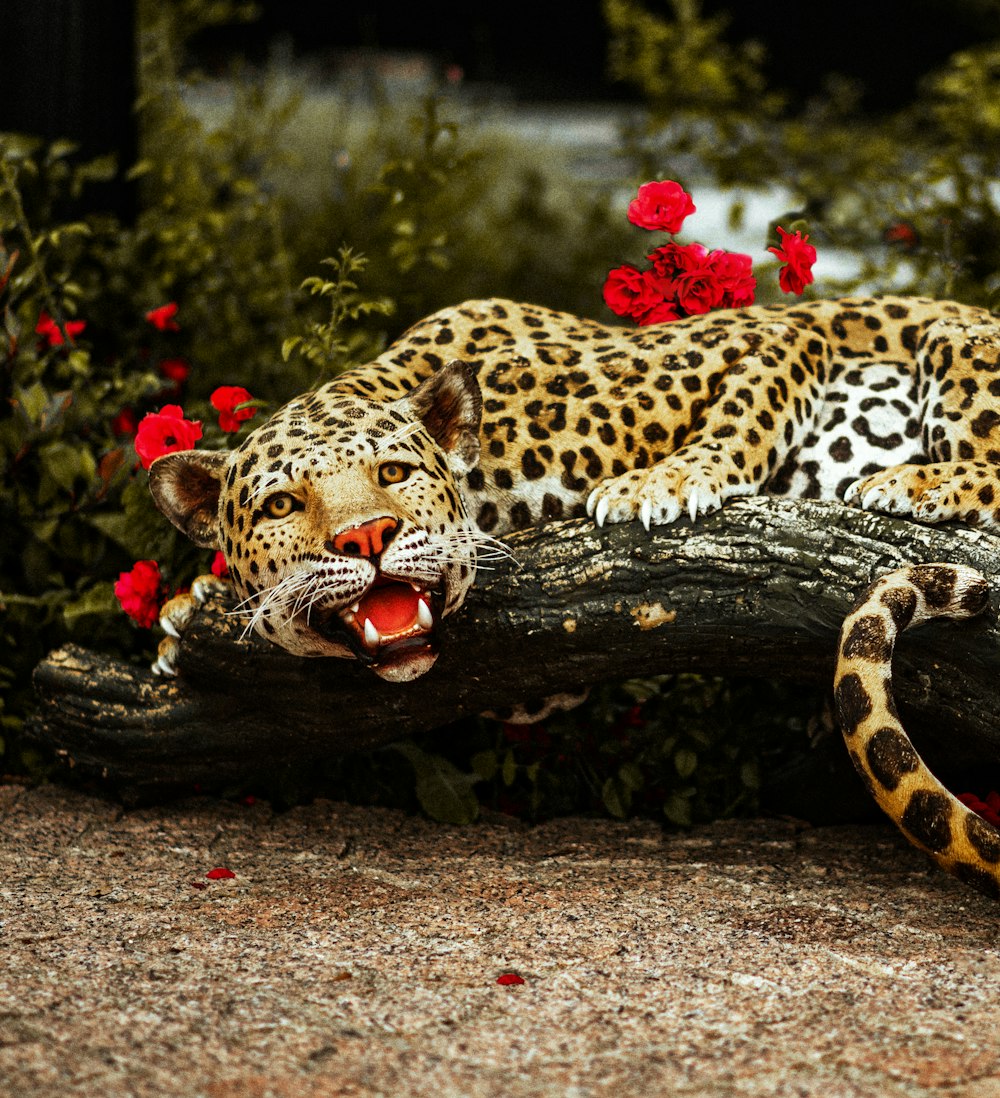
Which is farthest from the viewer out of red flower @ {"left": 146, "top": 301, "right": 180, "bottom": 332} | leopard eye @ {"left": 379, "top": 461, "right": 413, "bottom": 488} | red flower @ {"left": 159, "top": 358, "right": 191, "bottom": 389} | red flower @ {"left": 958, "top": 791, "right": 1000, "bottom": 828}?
red flower @ {"left": 159, "top": 358, "right": 191, "bottom": 389}

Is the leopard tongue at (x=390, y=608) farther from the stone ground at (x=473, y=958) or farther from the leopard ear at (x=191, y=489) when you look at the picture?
Answer: the stone ground at (x=473, y=958)

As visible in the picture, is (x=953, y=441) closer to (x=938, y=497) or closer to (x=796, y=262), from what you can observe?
(x=938, y=497)

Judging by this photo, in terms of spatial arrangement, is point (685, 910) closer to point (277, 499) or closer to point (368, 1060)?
point (368, 1060)

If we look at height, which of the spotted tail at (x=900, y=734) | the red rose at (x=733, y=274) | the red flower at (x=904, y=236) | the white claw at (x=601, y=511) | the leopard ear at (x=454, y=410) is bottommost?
the spotted tail at (x=900, y=734)

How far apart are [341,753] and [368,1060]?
61.5 inches

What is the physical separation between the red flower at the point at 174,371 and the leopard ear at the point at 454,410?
8.22ft

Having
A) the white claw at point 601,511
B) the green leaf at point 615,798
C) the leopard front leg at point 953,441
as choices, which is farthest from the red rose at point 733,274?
the green leaf at point 615,798

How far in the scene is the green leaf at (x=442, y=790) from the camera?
4.49m

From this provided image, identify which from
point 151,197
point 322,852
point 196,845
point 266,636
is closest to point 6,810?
point 196,845

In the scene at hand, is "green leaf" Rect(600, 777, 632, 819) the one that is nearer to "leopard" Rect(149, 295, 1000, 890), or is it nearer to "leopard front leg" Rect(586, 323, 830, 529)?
"leopard" Rect(149, 295, 1000, 890)

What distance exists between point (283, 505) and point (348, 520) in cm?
26

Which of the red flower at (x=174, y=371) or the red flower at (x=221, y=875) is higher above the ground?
the red flower at (x=174, y=371)

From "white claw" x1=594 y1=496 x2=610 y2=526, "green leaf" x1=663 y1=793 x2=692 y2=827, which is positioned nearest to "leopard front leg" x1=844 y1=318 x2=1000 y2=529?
"white claw" x1=594 y1=496 x2=610 y2=526

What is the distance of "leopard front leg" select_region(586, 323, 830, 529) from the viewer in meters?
3.86
